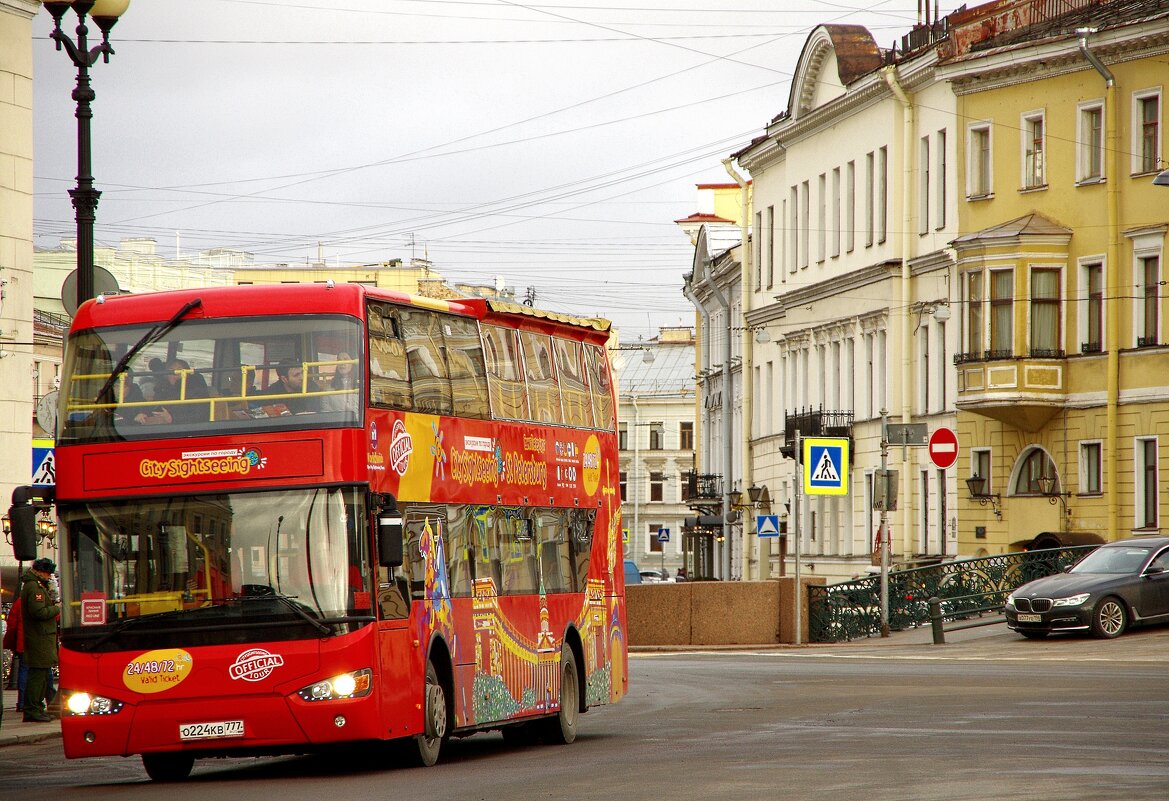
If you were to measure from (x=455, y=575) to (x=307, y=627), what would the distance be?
2402 millimetres

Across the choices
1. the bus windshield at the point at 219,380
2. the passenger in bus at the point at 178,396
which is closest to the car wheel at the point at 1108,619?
the bus windshield at the point at 219,380

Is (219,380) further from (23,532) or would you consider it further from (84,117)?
(84,117)

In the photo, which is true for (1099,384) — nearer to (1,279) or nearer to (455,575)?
(1,279)

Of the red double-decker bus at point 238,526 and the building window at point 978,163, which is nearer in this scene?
the red double-decker bus at point 238,526

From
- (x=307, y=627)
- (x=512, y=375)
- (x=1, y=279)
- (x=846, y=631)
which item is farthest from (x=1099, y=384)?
(x=307, y=627)

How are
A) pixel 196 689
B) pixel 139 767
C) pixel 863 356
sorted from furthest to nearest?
pixel 863 356 → pixel 139 767 → pixel 196 689

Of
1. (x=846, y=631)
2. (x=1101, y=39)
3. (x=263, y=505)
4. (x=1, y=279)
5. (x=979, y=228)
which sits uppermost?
(x=1101, y=39)

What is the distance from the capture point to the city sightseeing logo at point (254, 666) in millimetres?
15203

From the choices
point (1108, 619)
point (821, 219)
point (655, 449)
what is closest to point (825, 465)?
point (1108, 619)

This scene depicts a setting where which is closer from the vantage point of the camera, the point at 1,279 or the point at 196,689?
the point at 196,689

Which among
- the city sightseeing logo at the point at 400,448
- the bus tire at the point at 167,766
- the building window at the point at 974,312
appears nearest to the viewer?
the city sightseeing logo at the point at 400,448

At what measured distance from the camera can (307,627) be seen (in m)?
15.3

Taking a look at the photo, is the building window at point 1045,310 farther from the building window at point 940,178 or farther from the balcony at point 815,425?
the balcony at point 815,425

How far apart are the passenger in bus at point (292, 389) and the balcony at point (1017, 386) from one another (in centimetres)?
3440
